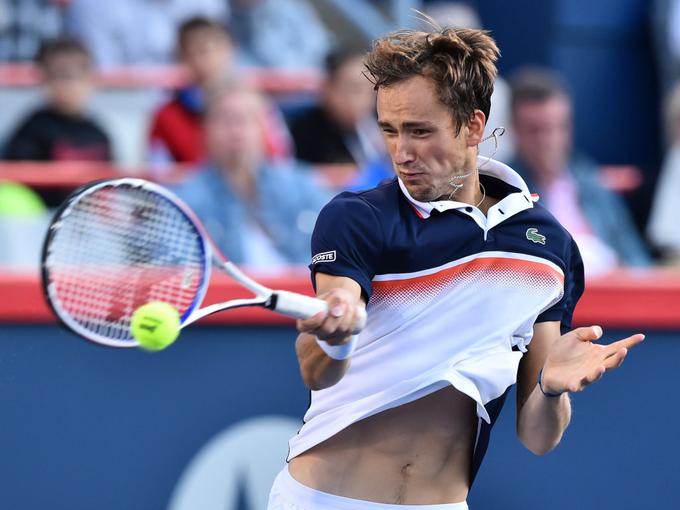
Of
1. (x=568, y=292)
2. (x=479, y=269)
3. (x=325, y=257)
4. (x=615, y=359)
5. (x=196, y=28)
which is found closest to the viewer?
(x=325, y=257)

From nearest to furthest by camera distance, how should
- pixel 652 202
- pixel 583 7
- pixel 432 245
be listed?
1. pixel 432 245
2. pixel 652 202
3. pixel 583 7

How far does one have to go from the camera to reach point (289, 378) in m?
4.23

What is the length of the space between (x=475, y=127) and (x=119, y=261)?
109cm

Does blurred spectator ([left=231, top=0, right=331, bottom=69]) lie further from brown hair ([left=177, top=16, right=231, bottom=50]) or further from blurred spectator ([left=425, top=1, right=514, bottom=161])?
brown hair ([left=177, top=16, right=231, bottom=50])

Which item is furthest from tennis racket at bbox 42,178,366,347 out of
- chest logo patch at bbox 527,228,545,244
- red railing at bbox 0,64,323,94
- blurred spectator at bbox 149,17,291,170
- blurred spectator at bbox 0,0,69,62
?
blurred spectator at bbox 0,0,69,62

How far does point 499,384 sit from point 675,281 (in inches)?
63.8

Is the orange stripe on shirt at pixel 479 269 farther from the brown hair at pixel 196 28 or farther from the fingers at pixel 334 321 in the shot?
the brown hair at pixel 196 28

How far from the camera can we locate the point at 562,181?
5789 millimetres

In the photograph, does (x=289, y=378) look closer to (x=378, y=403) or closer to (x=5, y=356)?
(x=5, y=356)

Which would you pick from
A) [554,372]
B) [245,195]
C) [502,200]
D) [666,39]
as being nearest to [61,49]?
[245,195]

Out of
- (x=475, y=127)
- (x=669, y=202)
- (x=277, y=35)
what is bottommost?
(x=277, y=35)

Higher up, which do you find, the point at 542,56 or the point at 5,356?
the point at 5,356

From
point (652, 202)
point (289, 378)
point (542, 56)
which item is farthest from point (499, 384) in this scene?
point (542, 56)

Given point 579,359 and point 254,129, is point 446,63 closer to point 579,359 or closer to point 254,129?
point 579,359
